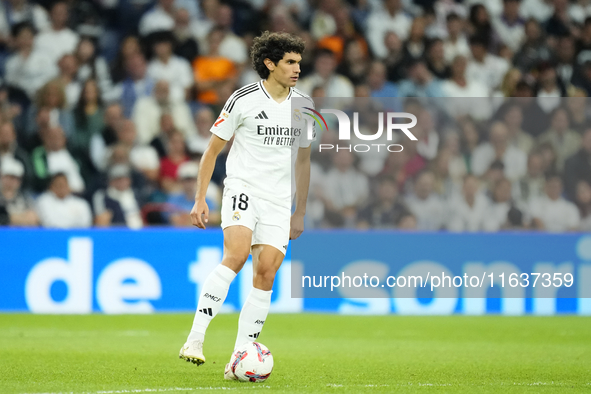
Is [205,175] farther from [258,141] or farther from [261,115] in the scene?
[261,115]

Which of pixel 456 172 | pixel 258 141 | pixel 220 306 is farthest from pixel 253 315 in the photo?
pixel 456 172

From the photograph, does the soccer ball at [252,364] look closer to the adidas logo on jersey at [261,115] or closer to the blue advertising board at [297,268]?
the adidas logo on jersey at [261,115]

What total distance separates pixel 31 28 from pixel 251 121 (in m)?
8.15

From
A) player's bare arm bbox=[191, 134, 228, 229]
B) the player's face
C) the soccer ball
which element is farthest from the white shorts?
the player's face

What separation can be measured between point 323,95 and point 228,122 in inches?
254

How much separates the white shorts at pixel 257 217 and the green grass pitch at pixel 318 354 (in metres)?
0.87

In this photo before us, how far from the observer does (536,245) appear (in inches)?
415

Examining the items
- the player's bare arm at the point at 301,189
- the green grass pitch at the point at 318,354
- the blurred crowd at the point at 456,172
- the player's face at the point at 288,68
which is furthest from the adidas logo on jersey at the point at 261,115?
the blurred crowd at the point at 456,172

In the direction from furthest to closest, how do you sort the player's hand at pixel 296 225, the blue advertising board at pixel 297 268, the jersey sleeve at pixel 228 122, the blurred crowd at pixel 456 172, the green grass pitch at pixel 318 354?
the blurred crowd at pixel 456 172 < the blue advertising board at pixel 297 268 < the player's hand at pixel 296 225 < the jersey sleeve at pixel 228 122 < the green grass pitch at pixel 318 354

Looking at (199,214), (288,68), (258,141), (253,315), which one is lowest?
(253,315)

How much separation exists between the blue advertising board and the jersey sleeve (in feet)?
15.3

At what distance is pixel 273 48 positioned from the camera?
561cm

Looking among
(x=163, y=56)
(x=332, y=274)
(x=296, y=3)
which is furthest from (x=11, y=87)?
(x=332, y=274)

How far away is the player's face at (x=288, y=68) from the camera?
18.3 ft
